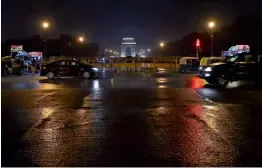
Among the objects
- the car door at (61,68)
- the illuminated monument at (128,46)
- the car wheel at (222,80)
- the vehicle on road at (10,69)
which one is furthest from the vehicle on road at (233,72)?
the illuminated monument at (128,46)

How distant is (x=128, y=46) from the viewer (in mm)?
190375

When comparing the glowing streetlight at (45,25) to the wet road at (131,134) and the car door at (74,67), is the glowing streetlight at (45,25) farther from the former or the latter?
the wet road at (131,134)

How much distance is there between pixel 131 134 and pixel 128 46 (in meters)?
183

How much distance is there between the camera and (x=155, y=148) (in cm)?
688

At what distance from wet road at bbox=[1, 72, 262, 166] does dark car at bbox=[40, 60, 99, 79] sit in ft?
52.6

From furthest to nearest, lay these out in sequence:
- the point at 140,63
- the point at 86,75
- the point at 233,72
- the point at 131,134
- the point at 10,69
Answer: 1. the point at 140,63
2. the point at 10,69
3. the point at 86,75
4. the point at 233,72
5. the point at 131,134

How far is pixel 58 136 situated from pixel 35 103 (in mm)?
6093

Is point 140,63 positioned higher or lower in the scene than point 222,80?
higher

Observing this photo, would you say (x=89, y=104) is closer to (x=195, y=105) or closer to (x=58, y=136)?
(x=195, y=105)

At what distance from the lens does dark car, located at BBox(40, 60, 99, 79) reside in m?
29.7

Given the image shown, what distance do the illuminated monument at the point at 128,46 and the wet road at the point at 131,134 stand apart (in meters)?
175

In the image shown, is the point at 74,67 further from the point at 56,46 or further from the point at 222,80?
the point at 56,46

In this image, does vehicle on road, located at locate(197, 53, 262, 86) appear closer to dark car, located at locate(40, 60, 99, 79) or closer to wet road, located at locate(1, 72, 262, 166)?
wet road, located at locate(1, 72, 262, 166)

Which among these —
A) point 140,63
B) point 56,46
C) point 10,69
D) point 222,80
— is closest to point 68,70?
point 10,69
